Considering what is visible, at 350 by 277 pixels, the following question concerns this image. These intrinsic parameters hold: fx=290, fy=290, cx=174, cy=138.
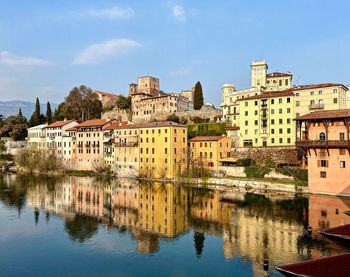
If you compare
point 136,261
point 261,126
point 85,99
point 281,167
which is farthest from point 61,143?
point 136,261

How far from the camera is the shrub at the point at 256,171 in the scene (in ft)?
148

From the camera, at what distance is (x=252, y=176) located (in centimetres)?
4644

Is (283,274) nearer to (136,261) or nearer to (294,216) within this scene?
(136,261)

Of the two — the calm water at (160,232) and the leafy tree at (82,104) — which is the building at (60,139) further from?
the calm water at (160,232)

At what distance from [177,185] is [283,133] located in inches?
843

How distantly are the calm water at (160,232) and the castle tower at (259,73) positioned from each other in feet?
130

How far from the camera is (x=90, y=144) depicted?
68250 mm

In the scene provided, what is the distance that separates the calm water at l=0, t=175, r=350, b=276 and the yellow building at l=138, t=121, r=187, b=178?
11359mm

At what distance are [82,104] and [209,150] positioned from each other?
51.2 meters

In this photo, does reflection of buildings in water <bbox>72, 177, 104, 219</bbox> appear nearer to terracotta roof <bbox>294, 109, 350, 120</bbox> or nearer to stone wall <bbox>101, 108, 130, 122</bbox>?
terracotta roof <bbox>294, 109, 350, 120</bbox>

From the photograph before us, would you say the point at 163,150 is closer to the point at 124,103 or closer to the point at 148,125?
the point at 148,125

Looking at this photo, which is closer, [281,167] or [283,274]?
[283,274]

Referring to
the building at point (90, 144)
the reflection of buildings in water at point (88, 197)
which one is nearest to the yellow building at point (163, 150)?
the reflection of buildings in water at point (88, 197)

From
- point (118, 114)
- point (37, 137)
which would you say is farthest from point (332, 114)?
point (37, 137)
